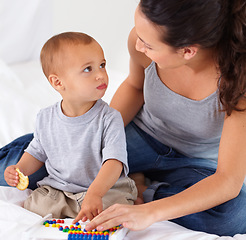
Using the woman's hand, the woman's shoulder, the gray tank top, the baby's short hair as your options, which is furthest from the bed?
the woman's shoulder

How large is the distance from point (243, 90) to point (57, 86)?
1.80ft

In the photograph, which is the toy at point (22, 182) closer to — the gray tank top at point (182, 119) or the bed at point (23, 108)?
the bed at point (23, 108)

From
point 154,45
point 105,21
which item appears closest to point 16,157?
point 154,45

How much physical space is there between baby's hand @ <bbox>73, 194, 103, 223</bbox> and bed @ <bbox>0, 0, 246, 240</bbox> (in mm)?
117

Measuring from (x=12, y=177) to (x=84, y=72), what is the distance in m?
0.40

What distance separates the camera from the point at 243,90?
117 cm

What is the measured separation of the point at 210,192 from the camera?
116cm

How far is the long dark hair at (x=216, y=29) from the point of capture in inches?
41.4

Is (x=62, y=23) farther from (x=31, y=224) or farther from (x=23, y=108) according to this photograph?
(x=31, y=224)

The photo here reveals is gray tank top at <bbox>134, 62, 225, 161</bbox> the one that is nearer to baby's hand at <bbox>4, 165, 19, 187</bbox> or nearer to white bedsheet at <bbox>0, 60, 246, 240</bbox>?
white bedsheet at <bbox>0, 60, 246, 240</bbox>

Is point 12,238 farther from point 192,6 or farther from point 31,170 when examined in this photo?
point 192,6

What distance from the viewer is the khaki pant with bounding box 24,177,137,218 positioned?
1239 mm

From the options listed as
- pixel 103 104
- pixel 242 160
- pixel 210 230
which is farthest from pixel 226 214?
pixel 103 104

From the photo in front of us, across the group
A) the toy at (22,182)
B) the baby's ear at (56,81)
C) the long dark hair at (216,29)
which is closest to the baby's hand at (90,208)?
the toy at (22,182)
